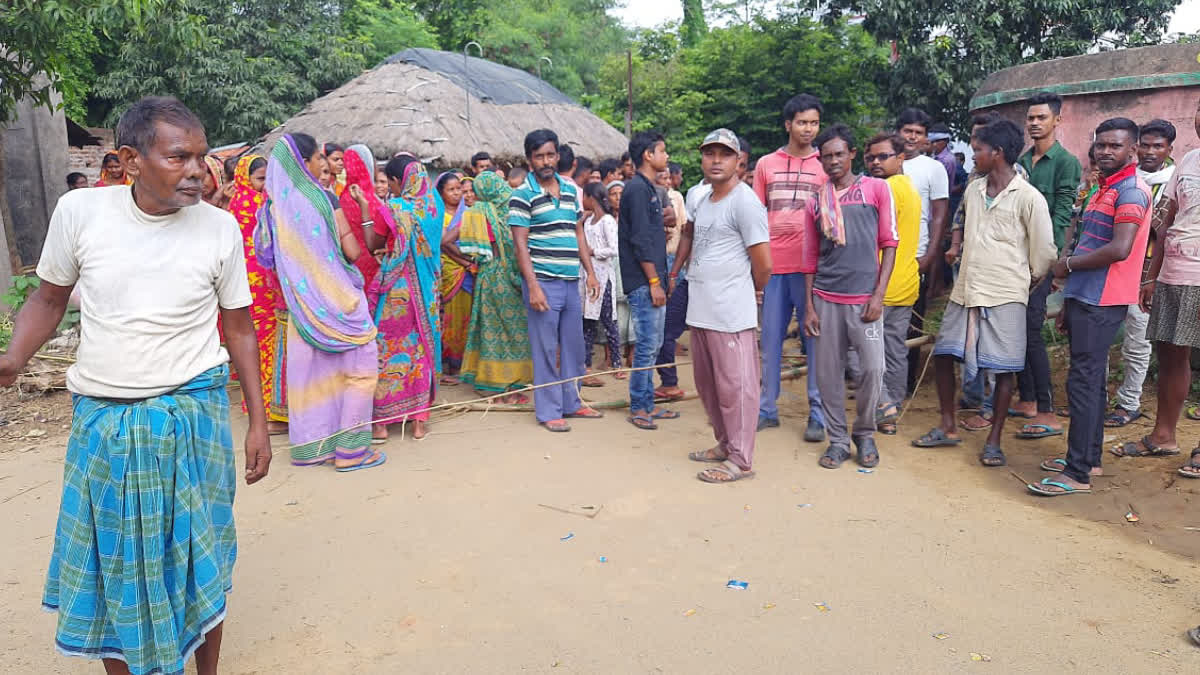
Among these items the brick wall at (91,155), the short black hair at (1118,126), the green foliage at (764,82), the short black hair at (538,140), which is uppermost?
the green foliage at (764,82)

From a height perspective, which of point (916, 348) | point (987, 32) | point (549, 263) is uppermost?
point (987, 32)

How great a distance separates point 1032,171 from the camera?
517 centimetres

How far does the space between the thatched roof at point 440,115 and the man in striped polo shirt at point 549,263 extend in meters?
7.60

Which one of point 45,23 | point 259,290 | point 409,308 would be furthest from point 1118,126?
point 45,23

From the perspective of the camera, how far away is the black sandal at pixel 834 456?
4.62 meters

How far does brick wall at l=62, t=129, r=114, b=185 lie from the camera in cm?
1512

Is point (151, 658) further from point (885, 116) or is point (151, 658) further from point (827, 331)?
point (885, 116)

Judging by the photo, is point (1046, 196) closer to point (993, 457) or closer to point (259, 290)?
point (993, 457)

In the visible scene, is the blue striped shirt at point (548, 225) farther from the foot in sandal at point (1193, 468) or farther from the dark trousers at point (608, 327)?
the foot in sandal at point (1193, 468)

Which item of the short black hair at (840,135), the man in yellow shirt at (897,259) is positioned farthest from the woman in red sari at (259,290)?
the man in yellow shirt at (897,259)

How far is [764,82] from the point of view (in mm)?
14805

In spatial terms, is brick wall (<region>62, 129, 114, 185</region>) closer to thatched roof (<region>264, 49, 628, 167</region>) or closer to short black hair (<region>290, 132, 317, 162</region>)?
thatched roof (<region>264, 49, 628, 167</region>)

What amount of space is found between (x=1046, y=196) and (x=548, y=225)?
3.15 m

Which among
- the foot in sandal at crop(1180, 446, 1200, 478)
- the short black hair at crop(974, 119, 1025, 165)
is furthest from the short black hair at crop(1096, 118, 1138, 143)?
the foot in sandal at crop(1180, 446, 1200, 478)
